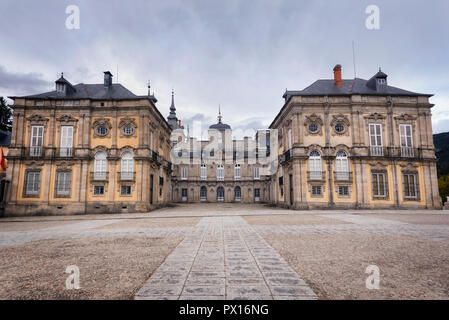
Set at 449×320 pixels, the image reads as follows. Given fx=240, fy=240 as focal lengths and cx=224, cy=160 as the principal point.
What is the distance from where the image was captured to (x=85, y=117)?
21.4 m

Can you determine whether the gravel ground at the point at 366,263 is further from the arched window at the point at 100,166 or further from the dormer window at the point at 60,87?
the dormer window at the point at 60,87

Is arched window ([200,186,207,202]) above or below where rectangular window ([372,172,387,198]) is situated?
below

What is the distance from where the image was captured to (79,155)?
21.1m

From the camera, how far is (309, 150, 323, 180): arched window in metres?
21.3

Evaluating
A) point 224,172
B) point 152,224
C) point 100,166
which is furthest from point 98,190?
point 224,172

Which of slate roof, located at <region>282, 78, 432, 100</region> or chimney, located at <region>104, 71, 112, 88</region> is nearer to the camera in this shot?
slate roof, located at <region>282, 78, 432, 100</region>

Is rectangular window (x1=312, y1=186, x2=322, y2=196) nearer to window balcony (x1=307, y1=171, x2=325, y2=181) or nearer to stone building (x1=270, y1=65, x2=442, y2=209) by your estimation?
stone building (x1=270, y1=65, x2=442, y2=209)

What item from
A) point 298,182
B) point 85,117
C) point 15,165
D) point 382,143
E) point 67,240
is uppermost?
point 85,117

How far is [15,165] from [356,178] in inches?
1172

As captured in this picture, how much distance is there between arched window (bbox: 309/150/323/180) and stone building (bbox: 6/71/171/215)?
1445 centimetres

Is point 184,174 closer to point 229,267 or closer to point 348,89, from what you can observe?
point 348,89

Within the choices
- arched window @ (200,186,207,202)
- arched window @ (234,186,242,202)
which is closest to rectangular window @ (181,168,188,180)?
arched window @ (200,186,207,202)

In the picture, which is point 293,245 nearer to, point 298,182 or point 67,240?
point 67,240

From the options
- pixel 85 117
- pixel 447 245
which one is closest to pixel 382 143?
pixel 447 245
